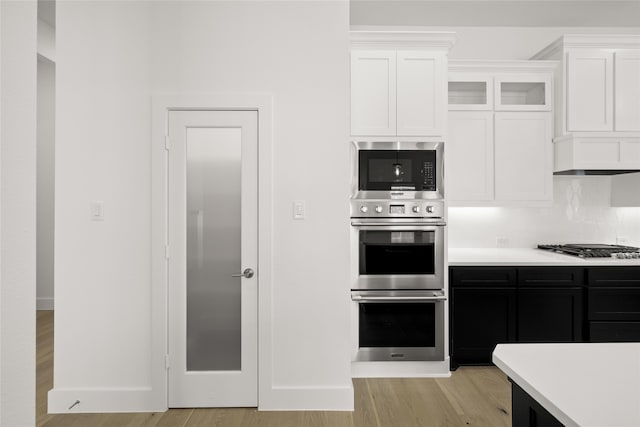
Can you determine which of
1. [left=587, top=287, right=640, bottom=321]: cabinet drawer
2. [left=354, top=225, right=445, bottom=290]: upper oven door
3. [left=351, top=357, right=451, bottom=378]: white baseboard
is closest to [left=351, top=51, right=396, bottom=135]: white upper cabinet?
[left=354, top=225, right=445, bottom=290]: upper oven door

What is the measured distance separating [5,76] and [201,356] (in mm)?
2292

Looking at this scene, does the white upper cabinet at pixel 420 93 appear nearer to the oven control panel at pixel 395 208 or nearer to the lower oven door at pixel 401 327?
the oven control panel at pixel 395 208

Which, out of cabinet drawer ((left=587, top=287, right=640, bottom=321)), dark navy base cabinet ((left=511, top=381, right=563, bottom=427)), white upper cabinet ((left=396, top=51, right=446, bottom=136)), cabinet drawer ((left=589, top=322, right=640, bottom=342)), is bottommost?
cabinet drawer ((left=589, top=322, right=640, bottom=342))

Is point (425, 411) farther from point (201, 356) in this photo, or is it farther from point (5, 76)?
point (5, 76)

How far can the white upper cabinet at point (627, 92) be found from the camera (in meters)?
3.35

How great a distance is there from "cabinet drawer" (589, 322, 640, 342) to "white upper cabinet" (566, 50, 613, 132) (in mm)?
1706

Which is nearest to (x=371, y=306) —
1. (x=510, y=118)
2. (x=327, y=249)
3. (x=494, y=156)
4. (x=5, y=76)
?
(x=327, y=249)

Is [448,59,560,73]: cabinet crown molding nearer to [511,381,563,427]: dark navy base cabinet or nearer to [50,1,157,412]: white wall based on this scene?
[50,1,157,412]: white wall

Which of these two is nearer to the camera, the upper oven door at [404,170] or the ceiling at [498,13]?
the upper oven door at [404,170]

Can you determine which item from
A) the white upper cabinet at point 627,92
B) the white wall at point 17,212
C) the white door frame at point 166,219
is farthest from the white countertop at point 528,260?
the white wall at point 17,212

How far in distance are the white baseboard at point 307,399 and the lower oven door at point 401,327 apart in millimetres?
556

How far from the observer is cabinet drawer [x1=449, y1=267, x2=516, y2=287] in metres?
3.18

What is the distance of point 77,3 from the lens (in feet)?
8.44

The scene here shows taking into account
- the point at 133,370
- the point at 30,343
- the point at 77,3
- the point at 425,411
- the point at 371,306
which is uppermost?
the point at 77,3
